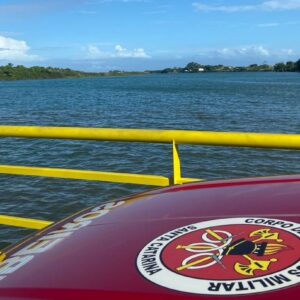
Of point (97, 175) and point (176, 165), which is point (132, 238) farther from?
point (97, 175)

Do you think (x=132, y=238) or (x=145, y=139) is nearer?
(x=132, y=238)

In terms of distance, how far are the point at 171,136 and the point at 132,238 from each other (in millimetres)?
1509

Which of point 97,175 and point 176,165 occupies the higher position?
point 176,165

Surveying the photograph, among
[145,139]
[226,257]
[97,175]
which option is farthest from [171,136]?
[226,257]

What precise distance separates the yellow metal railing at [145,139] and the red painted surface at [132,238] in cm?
63

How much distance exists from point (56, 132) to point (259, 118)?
2350 cm

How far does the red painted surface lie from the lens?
1.51 metres

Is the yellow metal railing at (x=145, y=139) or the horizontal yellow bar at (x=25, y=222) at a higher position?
the yellow metal railing at (x=145, y=139)

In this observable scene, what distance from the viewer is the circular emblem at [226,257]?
4.72ft

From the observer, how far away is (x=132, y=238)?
1839 mm

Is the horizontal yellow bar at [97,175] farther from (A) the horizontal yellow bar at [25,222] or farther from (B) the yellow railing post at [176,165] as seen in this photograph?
(A) the horizontal yellow bar at [25,222]

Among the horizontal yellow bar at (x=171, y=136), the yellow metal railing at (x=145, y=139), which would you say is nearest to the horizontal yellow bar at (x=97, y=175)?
the yellow metal railing at (x=145, y=139)

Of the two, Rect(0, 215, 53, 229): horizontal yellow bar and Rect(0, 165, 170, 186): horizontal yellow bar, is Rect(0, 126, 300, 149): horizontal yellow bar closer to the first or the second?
Rect(0, 165, 170, 186): horizontal yellow bar

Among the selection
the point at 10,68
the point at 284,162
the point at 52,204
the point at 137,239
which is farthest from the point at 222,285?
the point at 10,68
